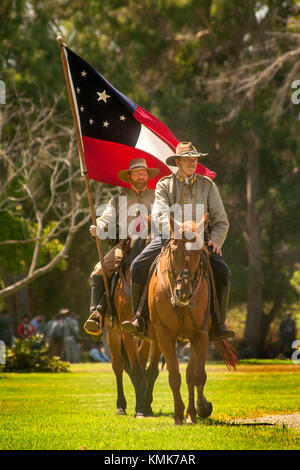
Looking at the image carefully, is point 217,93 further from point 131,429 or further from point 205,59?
point 131,429

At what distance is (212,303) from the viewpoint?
1026 centimetres

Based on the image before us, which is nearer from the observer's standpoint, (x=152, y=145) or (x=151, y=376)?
(x=151, y=376)

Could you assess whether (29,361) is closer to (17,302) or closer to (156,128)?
(156,128)

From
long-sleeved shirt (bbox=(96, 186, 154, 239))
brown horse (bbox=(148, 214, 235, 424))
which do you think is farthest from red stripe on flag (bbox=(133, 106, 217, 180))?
brown horse (bbox=(148, 214, 235, 424))

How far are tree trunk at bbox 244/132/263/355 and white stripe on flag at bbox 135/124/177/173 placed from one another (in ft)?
88.4

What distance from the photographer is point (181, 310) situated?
377 inches

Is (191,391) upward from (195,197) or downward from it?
downward

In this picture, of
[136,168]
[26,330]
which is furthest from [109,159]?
Answer: [26,330]

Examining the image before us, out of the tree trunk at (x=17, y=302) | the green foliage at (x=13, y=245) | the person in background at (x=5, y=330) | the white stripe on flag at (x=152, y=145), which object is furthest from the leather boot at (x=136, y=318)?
the tree trunk at (x=17, y=302)

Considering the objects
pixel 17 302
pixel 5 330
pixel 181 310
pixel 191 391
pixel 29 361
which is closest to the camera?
pixel 181 310

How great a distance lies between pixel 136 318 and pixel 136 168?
2362 millimetres

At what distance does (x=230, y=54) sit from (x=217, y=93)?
3427 millimetres

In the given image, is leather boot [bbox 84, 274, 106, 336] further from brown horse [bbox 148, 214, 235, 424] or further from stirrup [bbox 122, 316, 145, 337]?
brown horse [bbox 148, 214, 235, 424]

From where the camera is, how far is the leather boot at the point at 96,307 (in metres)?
11.5
